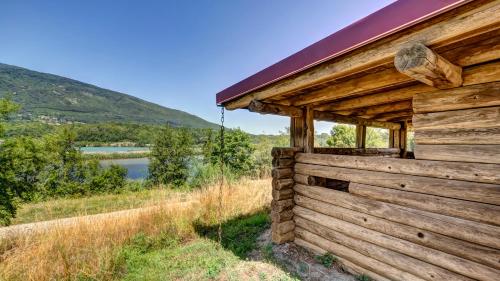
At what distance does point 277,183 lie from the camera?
451 centimetres

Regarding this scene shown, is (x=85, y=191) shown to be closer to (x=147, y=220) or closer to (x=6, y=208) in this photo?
(x=6, y=208)

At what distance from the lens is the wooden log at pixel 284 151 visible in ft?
14.7

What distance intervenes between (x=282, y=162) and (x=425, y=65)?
298cm

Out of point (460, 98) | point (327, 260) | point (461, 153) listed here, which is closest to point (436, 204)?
point (461, 153)

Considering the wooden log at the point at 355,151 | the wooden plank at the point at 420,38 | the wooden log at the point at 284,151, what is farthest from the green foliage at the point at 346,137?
the wooden plank at the point at 420,38

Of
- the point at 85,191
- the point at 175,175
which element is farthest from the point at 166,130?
the point at 85,191

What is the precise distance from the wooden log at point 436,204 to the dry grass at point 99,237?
4.09m

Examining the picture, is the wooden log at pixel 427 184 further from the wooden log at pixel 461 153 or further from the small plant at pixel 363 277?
the small plant at pixel 363 277

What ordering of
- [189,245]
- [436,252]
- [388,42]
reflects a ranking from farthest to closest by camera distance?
1. [189,245]
2. [436,252]
3. [388,42]

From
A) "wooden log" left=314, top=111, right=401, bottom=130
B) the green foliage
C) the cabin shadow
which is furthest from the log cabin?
the green foliage

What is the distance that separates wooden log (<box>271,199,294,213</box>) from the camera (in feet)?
14.8

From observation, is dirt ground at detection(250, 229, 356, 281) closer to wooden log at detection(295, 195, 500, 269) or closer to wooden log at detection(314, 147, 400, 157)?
wooden log at detection(295, 195, 500, 269)

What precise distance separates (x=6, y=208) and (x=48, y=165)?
23.0 meters

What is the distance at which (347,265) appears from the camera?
3670 millimetres
